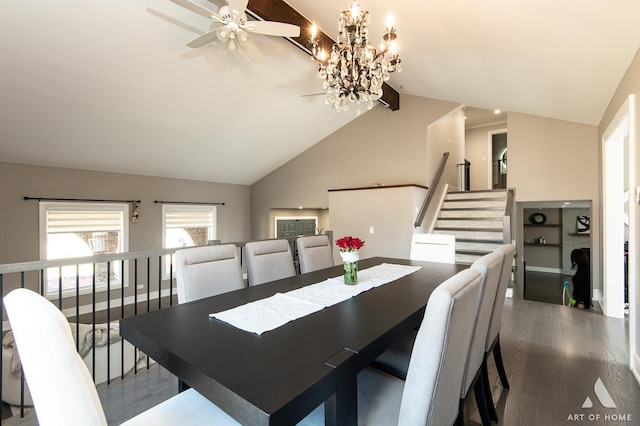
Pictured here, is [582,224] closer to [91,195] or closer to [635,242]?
[635,242]

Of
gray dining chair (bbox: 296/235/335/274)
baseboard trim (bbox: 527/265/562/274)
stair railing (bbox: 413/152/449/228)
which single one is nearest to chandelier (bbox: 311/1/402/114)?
gray dining chair (bbox: 296/235/335/274)

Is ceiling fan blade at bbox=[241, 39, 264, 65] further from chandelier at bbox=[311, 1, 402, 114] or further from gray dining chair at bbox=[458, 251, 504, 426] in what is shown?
gray dining chair at bbox=[458, 251, 504, 426]

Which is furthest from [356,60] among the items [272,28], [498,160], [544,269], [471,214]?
[544,269]

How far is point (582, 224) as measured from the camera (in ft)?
24.6

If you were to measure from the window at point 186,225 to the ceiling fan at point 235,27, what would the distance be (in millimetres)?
3975

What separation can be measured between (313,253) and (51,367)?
2.16 metres

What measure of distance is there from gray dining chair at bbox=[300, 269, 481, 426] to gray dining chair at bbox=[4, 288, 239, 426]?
0.76 meters

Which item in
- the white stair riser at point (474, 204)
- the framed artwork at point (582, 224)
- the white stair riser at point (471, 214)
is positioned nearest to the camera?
the white stair riser at point (471, 214)

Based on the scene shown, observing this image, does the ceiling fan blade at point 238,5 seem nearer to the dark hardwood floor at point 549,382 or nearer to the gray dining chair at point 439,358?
the gray dining chair at point 439,358

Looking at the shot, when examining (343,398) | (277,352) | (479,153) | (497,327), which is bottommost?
(497,327)

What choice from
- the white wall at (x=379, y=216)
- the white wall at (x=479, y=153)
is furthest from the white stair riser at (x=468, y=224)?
the white wall at (x=479, y=153)

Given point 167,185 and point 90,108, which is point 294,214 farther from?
point 90,108

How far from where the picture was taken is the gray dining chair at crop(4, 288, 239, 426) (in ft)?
2.12

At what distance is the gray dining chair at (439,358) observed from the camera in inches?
34.0
